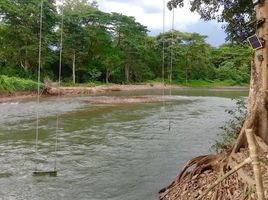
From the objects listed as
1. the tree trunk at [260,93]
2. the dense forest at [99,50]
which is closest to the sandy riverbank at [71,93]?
the dense forest at [99,50]

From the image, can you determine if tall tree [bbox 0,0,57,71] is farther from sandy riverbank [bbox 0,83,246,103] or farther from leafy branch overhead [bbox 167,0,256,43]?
leafy branch overhead [bbox 167,0,256,43]

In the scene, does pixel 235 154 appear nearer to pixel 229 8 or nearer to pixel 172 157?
pixel 172 157

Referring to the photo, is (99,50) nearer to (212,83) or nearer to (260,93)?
(212,83)

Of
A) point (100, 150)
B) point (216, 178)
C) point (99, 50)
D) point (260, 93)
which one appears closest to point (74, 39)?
point (99, 50)

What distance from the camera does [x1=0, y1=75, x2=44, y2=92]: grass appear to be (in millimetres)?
30325

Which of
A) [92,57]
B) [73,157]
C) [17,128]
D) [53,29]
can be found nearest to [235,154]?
[73,157]

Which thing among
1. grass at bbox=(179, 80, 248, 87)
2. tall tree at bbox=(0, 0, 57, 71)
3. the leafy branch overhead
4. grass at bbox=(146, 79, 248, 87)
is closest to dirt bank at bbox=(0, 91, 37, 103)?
tall tree at bbox=(0, 0, 57, 71)

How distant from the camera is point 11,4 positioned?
37.4 meters

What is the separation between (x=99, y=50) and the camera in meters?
49.8

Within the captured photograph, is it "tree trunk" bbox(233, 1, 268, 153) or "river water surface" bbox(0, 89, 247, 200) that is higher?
"tree trunk" bbox(233, 1, 268, 153)

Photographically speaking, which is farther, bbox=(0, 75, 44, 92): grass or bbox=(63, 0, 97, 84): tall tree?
bbox=(63, 0, 97, 84): tall tree

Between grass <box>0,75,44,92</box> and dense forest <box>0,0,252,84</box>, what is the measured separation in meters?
6.13

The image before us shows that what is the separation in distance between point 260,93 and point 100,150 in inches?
268

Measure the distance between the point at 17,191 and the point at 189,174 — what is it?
12.9 feet
